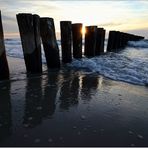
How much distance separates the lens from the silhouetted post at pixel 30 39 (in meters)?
5.97

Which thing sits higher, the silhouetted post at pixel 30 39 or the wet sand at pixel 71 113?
the silhouetted post at pixel 30 39

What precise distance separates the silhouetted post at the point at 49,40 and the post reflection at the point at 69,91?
973 millimetres

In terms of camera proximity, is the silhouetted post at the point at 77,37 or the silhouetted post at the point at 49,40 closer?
the silhouetted post at the point at 49,40

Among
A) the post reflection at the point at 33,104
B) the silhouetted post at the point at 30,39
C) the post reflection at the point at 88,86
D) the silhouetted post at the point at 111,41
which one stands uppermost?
the silhouetted post at the point at 30,39

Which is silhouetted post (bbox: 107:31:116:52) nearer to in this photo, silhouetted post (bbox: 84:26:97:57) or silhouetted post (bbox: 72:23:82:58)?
silhouetted post (bbox: 84:26:97:57)

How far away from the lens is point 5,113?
3590 millimetres

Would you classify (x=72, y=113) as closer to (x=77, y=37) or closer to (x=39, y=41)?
(x=39, y=41)

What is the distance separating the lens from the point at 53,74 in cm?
657

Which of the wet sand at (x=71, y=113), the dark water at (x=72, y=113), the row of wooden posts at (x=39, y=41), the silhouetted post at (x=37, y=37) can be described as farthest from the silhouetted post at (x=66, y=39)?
the dark water at (x=72, y=113)

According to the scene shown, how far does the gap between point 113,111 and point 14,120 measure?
146 cm

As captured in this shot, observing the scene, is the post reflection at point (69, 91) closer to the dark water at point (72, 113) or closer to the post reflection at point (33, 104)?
the dark water at point (72, 113)

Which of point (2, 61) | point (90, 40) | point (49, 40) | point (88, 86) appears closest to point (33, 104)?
point (88, 86)

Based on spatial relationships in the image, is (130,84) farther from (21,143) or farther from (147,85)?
(21,143)

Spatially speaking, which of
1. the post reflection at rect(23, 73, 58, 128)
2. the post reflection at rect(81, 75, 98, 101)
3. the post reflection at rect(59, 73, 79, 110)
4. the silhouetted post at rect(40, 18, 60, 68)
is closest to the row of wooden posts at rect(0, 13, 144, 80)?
the silhouetted post at rect(40, 18, 60, 68)
